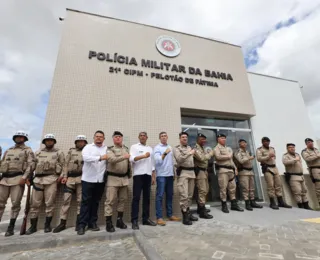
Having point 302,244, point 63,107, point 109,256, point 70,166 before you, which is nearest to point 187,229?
point 109,256

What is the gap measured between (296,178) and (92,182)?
4.71 meters

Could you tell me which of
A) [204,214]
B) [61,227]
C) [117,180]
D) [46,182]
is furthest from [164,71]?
[61,227]

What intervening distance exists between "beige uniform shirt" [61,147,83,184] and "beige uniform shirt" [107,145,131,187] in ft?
1.76

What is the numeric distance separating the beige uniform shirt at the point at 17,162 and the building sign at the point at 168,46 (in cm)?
395

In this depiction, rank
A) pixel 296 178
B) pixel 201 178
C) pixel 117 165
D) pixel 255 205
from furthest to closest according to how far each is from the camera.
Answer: pixel 296 178
pixel 255 205
pixel 201 178
pixel 117 165

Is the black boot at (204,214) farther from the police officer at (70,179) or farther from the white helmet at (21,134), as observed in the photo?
the white helmet at (21,134)

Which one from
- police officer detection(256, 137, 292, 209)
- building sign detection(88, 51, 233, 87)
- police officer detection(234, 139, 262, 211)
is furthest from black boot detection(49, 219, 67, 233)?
police officer detection(256, 137, 292, 209)

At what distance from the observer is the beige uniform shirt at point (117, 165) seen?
2.89 m

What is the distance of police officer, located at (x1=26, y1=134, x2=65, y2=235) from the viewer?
2.89m

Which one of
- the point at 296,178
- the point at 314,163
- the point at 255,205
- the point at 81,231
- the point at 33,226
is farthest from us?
the point at 314,163

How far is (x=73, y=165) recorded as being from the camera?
308 centimetres

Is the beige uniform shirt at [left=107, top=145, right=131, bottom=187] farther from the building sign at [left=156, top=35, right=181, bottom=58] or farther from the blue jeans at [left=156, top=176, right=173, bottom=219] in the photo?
the building sign at [left=156, top=35, right=181, bottom=58]

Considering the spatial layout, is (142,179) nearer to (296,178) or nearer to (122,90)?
(122,90)

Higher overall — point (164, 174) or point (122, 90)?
point (122, 90)
